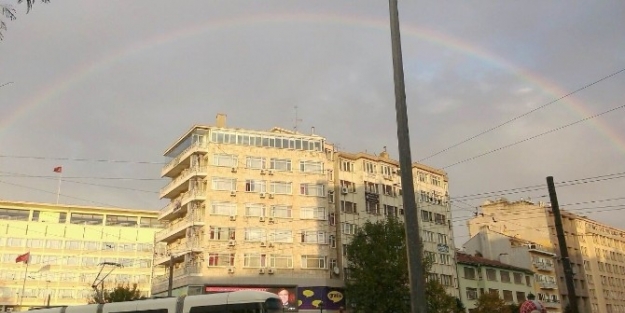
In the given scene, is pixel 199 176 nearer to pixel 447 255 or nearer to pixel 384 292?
pixel 384 292

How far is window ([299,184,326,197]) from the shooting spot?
65062mm

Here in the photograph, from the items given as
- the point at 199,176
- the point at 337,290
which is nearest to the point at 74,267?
the point at 199,176

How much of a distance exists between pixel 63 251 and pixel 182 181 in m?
53.7

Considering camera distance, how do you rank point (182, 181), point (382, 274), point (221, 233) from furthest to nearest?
point (182, 181) < point (221, 233) < point (382, 274)

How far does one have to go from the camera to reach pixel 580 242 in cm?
11281

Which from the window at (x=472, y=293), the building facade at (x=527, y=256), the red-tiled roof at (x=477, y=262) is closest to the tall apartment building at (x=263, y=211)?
the red-tiled roof at (x=477, y=262)

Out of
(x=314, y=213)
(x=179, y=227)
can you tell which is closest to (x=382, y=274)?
(x=314, y=213)

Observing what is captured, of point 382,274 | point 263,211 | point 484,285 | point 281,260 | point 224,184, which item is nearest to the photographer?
point 382,274

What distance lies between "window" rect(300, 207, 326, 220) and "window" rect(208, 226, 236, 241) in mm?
8854

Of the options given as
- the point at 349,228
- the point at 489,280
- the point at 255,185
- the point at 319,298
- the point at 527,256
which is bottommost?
the point at 319,298

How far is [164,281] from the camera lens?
6400 cm

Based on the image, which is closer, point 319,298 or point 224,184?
point 319,298

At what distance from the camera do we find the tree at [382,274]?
56441 millimetres

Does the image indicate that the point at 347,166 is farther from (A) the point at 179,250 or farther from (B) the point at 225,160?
(A) the point at 179,250
